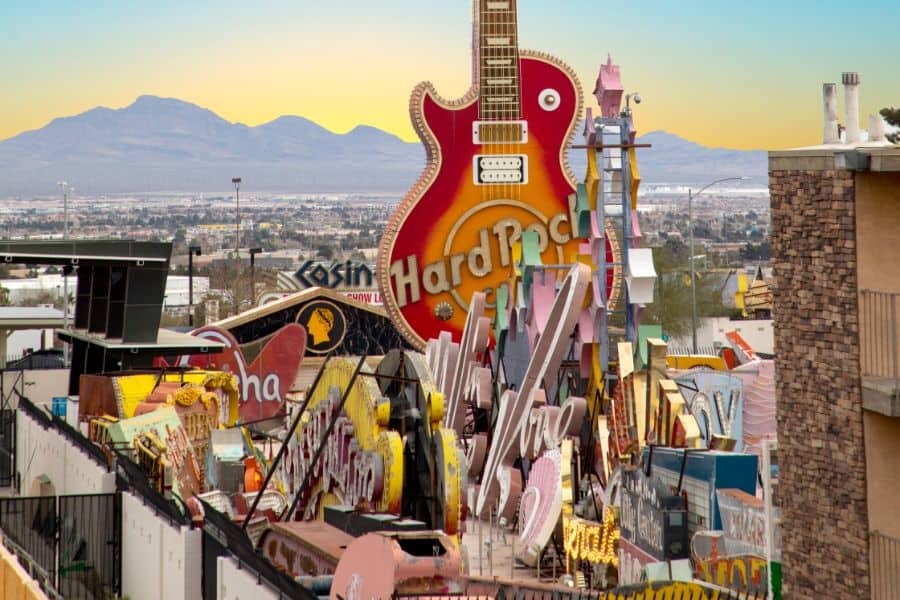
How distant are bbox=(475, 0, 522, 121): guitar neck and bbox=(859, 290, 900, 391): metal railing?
28766 mm

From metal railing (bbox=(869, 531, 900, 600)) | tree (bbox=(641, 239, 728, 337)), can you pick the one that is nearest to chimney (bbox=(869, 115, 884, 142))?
metal railing (bbox=(869, 531, 900, 600))

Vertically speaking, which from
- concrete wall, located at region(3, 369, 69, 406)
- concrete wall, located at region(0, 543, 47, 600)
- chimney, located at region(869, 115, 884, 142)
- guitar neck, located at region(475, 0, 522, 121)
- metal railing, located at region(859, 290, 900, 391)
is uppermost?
guitar neck, located at region(475, 0, 522, 121)

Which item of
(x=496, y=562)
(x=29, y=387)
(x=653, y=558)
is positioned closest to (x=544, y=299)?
(x=496, y=562)

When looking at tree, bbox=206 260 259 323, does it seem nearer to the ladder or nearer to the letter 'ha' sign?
the letter 'ha' sign

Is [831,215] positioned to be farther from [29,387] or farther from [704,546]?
[29,387]

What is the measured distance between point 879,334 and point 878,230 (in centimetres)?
73

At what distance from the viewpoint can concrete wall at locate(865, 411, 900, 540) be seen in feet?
37.8

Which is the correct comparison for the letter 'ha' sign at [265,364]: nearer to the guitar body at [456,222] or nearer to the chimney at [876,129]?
the guitar body at [456,222]

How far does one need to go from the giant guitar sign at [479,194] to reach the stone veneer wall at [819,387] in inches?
1054

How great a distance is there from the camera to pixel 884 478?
37.8 ft

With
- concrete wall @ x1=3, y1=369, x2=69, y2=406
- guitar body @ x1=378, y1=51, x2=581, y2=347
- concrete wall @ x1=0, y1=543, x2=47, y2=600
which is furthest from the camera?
concrete wall @ x1=3, y1=369, x2=69, y2=406

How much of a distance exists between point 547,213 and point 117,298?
10401 millimetres

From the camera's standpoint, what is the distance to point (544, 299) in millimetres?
32406

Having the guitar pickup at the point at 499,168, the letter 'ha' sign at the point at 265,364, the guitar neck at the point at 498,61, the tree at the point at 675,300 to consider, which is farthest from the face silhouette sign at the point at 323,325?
the tree at the point at 675,300
